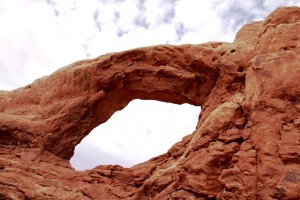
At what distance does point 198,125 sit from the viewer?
13438 mm

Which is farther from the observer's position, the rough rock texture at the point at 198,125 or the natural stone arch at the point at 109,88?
the natural stone arch at the point at 109,88

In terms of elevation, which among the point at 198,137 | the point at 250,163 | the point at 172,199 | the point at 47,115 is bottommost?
the point at 172,199

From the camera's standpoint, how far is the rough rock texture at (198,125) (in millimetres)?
9727

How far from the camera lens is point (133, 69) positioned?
16.0 m

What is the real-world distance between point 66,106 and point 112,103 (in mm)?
2114

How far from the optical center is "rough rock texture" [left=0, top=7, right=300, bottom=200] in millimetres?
9727

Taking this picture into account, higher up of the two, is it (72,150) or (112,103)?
(112,103)

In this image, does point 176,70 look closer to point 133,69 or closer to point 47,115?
point 133,69

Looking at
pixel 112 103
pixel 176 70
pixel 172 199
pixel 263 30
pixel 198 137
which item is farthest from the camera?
pixel 112 103

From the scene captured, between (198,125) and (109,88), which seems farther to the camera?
(109,88)

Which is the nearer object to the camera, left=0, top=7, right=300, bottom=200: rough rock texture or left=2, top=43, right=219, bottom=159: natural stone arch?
left=0, top=7, right=300, bottom=200: rough rock texture

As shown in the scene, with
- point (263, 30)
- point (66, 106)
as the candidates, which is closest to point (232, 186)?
point (263, 30)

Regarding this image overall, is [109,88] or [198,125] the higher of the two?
[109,88]

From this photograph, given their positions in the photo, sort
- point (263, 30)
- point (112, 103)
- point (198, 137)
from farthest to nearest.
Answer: point (112, 103) → point (263, 30) → point (198, 137)
